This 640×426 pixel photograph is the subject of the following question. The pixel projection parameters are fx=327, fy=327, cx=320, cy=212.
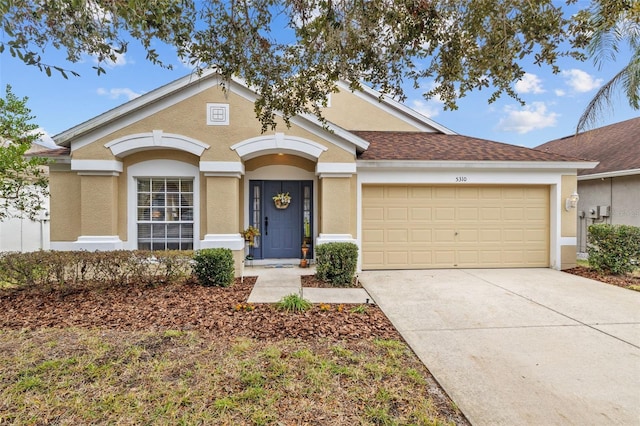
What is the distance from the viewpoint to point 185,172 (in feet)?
28.1

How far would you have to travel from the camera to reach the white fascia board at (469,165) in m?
8.79

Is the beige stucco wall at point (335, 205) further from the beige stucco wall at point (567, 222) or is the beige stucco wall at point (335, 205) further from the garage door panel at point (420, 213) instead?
the beige stucco wall at point (567, 222)

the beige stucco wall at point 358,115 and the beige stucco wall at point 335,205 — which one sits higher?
the beige stucco wall at point 358,115

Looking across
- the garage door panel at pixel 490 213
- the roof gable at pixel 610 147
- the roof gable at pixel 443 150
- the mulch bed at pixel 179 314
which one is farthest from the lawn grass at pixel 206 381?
the roof gable at pixel 610 147

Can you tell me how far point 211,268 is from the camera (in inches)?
273

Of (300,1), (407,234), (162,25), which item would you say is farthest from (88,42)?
(407,234)

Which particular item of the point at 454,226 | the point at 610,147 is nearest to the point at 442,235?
the point at 454,226

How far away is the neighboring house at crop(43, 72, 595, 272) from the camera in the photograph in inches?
314

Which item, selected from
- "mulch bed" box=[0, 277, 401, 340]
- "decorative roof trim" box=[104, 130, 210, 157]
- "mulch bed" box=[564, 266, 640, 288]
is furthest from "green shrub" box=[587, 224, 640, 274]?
"decorative roof trim" box=[104, 130, 210, 157]

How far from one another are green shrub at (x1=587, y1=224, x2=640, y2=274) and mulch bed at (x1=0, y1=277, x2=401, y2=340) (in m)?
7.06

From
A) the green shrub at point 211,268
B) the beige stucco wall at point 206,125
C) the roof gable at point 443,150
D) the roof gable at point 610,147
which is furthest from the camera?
the roof gable at point 610,147

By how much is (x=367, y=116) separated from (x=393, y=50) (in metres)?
7.63

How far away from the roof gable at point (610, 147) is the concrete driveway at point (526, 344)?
692 cm

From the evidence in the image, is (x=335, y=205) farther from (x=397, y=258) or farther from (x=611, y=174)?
(x=611, y=174)
